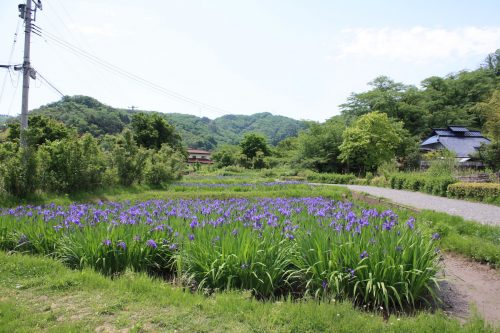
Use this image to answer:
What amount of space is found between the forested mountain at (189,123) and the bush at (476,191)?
28.9 m

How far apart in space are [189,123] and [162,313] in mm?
101657

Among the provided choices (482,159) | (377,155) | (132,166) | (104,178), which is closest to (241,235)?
(104,178)

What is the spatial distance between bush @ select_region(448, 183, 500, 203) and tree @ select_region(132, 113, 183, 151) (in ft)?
109

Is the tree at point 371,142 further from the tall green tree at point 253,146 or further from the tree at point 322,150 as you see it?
the tall green tree at point 253,146

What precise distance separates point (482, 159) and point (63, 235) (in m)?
34.6

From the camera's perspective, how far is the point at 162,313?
3.16m

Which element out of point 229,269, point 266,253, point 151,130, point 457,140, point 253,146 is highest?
point 457,140

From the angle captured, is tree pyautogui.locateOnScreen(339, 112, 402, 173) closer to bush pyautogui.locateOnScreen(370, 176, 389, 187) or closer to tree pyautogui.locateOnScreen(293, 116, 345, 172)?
tree pyautogui.locateOnScreen(293, 116, 345, 172)

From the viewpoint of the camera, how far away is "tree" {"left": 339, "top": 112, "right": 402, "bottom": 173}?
31391 millimetres

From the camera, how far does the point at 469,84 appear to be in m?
46.9

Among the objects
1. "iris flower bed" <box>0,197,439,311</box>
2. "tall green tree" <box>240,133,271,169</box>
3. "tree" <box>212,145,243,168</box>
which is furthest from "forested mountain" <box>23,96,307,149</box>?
"iris flower bed" <box>0,197,439,311</box>

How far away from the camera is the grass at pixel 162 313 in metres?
2.89

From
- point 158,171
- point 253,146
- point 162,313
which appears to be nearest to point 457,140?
point 253,146

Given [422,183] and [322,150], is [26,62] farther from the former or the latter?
[322,150]
